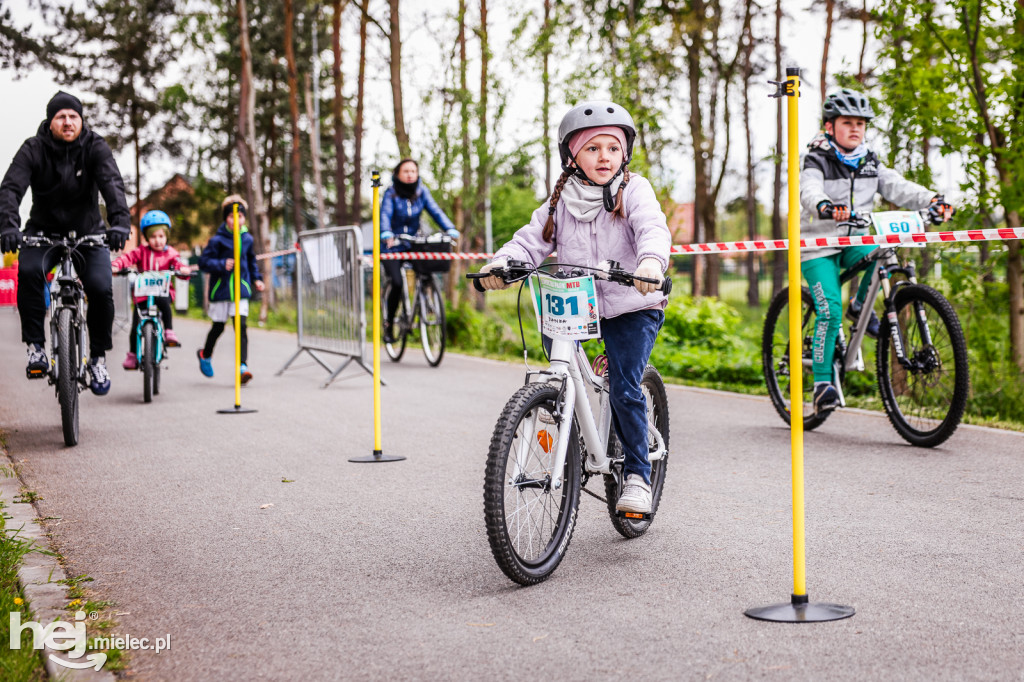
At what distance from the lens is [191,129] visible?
150 feet

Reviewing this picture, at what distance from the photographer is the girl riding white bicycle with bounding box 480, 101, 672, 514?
435 centimetres

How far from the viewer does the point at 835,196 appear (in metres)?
7.18

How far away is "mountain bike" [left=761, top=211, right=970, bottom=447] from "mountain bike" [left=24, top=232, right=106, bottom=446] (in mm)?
4694

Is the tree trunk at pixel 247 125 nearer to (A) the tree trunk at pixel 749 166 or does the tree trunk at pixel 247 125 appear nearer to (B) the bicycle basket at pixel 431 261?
(A) the tree trunk at pixel 749 166

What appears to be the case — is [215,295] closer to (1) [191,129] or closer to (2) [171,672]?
(2) [171,672]

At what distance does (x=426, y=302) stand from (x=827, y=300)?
6204 millimetres

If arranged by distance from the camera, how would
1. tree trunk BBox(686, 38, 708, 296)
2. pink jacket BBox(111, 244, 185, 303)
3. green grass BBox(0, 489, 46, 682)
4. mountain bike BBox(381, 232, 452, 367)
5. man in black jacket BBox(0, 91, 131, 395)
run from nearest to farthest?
green grass BBox(0, 489, 46, 682)
man in black jacket BBox(0, 91, 131, 395)
pink jacket BBox(111, 244, 185, 303)
mountain bike BBox(381, 232, 452, 367)
tree trunk BBox(686, 38, 708, 296)

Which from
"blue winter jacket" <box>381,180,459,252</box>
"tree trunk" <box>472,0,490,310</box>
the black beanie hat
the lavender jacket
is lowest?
the lavender jacket

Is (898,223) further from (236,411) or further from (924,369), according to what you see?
(236,411)

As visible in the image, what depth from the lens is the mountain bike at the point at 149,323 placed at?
977cm

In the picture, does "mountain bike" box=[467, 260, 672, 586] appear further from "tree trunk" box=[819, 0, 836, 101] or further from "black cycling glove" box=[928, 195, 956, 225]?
"tree trunk" box=[819, 0, 836, 101]

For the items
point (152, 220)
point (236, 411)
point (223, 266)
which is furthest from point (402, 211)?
point (236, 411)

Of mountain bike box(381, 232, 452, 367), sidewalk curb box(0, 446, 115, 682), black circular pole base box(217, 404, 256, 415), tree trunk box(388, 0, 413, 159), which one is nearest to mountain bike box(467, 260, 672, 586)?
sidewalk curb box(0, 446, 115, 682)

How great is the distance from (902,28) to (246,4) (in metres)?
24.7
